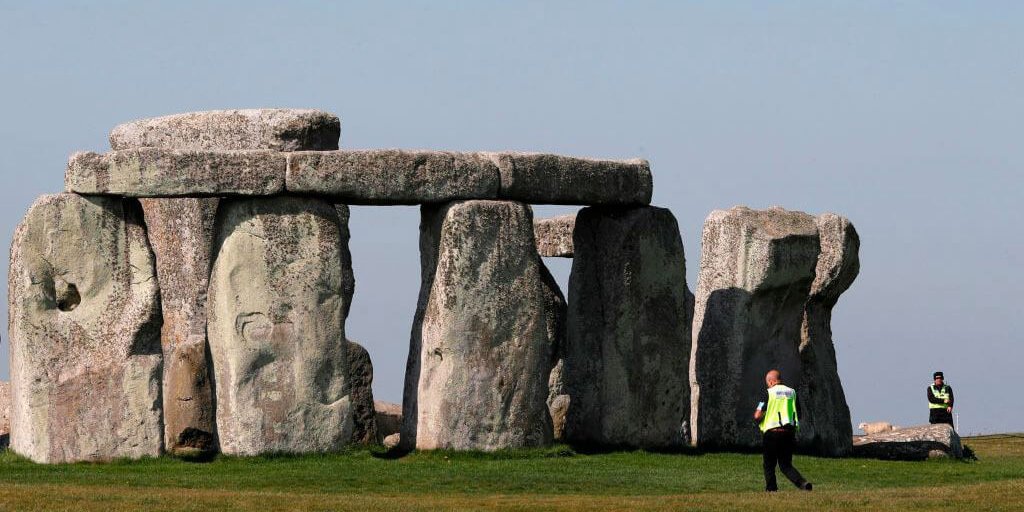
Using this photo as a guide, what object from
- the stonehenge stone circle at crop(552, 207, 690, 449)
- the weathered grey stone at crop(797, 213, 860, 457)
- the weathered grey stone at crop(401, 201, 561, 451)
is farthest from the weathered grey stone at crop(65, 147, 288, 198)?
the weathered grey stone at crop(797, 213, 860, 457)

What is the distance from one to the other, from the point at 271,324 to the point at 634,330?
523cm

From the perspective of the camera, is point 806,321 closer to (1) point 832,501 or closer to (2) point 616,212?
(2) point 616,212

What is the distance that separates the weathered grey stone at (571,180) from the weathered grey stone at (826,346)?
376 centimetres

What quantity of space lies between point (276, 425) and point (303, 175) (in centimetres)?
302

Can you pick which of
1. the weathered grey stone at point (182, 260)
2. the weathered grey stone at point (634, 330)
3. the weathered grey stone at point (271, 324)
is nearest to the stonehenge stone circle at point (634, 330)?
the weathered grey stone at point (634, 330)

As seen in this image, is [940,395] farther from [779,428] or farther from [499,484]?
[499,484]

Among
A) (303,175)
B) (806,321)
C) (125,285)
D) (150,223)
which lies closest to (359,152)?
(303,175)

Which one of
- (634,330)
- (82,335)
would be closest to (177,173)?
(82,335)

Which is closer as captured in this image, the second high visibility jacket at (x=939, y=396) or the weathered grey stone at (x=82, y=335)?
the weathered grey stone at (x=82, y=335)

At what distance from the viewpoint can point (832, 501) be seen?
25.0 m

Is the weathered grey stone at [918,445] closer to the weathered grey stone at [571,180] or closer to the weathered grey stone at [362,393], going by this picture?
the weathered grey stone at [571,180]

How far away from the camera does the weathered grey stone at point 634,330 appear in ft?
105

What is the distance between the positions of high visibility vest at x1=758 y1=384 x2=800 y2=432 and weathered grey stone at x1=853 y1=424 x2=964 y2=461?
7.40 meters

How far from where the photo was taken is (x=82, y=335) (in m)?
29.3
